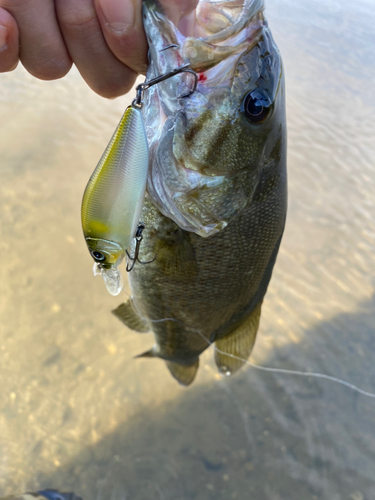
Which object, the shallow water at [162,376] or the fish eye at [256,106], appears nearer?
the fish eye at [256,106]

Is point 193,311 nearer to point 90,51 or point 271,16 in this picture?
point 90,51

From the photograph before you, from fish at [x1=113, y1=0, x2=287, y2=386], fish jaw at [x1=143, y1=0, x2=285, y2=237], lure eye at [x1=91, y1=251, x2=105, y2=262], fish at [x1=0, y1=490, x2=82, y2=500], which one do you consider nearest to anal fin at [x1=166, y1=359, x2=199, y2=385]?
fish at [x1=113, y1=0, x2=287, y2=386]

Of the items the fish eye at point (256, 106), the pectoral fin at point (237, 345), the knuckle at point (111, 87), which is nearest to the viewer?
the fish eye at point (256, 106)

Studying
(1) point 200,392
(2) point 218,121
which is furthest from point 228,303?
(1) point 200,392

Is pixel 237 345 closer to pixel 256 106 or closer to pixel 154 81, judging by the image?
pixel 256 106

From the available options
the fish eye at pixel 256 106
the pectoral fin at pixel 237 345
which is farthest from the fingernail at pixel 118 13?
the pectoral fin at pixel 237 345

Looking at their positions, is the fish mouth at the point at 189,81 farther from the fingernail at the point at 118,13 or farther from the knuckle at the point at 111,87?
the knuckle at the point at 111,87

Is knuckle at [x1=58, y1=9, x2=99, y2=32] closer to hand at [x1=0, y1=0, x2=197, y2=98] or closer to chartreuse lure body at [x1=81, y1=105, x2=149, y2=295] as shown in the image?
hand at [x1=0, y1=0, x2=197, y2=98]

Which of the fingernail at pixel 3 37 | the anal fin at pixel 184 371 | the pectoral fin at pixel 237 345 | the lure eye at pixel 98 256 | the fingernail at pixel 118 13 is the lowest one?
the anal fin at pixel 184 371
